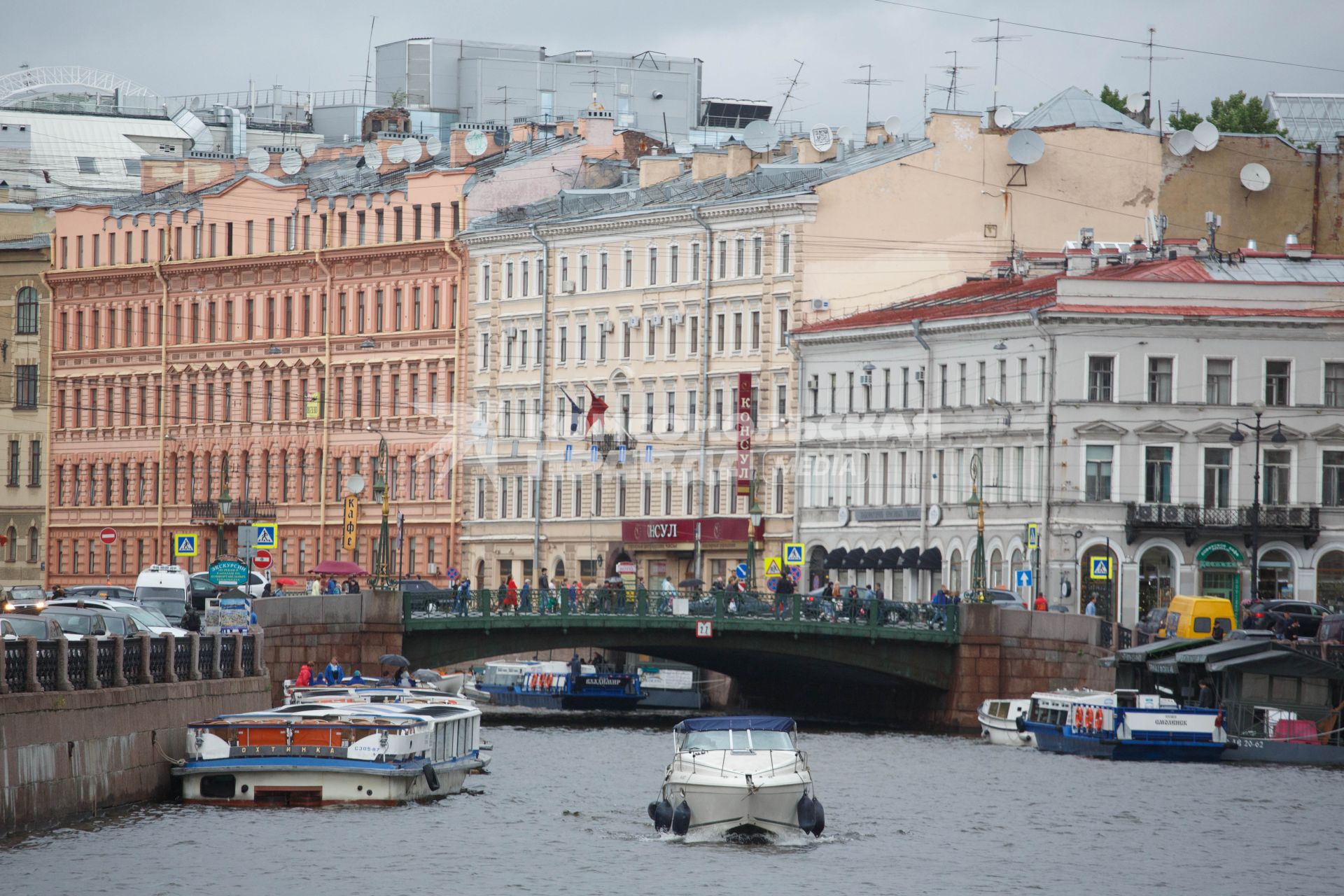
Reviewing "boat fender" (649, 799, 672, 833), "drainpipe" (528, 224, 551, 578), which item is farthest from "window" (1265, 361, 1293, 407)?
"boat fender" (649, 799, 672, 833)

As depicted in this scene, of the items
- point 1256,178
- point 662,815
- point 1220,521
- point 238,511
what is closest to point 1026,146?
point 1256,178

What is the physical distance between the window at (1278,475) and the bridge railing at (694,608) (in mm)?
11951

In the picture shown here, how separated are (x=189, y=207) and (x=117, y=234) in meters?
3.64

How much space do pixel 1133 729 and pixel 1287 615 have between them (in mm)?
9942

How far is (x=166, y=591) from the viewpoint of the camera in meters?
67.7

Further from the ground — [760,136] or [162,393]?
[760,136]

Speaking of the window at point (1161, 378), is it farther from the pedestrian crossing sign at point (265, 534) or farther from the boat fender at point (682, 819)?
the boat fender at point (682, 819)

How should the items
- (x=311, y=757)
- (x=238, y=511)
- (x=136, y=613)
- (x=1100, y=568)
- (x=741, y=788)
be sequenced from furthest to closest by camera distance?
(x=238, y=511) < (x=1100, y=568) < (x=136, y=613) < (x=311, y=757) < (x=741, y=788)

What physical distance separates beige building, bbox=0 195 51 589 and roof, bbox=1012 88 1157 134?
3645cm

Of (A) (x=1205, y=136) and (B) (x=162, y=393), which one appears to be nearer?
(A) (x=1205, y=136)

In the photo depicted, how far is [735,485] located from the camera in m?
89.1

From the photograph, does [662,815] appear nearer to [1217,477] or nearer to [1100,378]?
[1100,378]

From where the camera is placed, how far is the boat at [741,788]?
145ft

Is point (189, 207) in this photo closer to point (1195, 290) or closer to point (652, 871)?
point (1195, 290)
